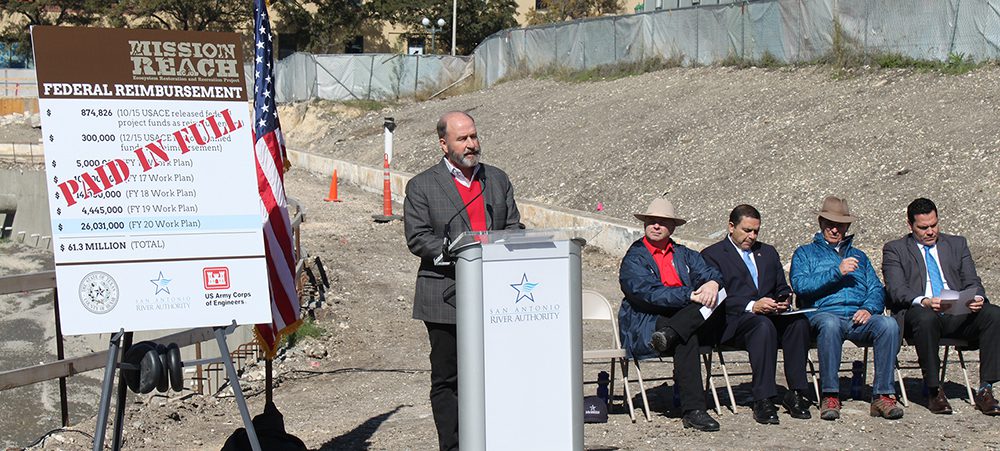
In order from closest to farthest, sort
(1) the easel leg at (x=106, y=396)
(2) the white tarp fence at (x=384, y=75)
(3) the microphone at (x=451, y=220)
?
(1) the easel leg at (x=106, y=396)
(3) the microphone at (x=451, y=220)
(2) the white tarp fence at (x=384, y=75)

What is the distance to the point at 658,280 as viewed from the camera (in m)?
7.56

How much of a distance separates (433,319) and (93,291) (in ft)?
5.48

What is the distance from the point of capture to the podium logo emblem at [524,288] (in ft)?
17.8

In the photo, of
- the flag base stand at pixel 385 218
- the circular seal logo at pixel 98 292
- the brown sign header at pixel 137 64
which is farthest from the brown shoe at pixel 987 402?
the flag base stand at pixel 385 218

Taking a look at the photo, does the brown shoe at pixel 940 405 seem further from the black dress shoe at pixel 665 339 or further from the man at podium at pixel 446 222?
the man at podium at pixel 446 222

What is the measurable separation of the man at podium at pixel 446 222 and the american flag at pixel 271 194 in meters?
1.19

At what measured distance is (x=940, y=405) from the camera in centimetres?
786

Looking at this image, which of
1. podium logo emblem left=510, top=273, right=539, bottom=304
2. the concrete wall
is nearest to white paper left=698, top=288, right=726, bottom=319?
podium logo emblem left=510, top=273, right=539, bottom=304

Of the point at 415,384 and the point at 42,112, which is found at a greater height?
the point at 42,112

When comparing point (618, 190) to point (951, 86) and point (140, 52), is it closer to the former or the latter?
point (951, 86)

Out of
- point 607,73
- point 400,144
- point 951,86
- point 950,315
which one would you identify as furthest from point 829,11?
point 950,315

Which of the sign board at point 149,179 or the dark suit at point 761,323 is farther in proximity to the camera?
the dark suit at point 761,323

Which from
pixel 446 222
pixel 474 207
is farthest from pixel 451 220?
pixel 474 207

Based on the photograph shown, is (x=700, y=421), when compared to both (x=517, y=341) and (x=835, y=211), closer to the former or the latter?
(x=835, y=211)
